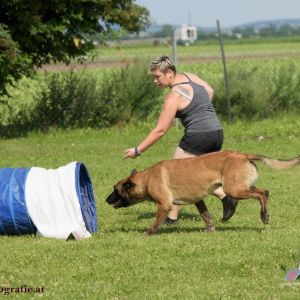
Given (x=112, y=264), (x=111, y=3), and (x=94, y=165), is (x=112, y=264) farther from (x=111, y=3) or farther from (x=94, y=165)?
(x=111, y=3)

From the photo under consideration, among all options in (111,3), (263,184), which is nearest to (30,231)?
(263,184)

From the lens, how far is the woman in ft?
28.9

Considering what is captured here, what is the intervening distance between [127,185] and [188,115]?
103 centimetres

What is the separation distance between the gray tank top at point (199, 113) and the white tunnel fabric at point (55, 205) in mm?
1363

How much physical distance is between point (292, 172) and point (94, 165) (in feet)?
11.1

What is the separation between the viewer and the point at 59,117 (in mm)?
18875

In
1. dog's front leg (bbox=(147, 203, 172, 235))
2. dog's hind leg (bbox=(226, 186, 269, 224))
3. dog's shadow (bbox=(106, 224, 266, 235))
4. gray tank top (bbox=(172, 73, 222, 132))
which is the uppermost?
gray tank top (bbox=(172, 73, 222, 132))

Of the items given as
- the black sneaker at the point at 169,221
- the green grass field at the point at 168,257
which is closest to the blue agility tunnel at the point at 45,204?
the green grass field at the point at 168,257

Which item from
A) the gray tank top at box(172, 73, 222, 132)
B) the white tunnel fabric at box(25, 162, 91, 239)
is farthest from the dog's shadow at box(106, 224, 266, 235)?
the gray tank top at box(172, 73, 222, 132)

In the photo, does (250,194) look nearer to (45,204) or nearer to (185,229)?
(185,229)

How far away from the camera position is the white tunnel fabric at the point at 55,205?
8.56m

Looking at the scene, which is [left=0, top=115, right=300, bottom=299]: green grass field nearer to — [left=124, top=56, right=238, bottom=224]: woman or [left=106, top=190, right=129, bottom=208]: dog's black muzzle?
[left=106, top=190, right=129, bottom=208]: dog's black muzzle

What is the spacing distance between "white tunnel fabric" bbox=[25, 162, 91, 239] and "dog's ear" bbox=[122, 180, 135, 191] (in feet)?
1.89

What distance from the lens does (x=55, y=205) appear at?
8586mm
